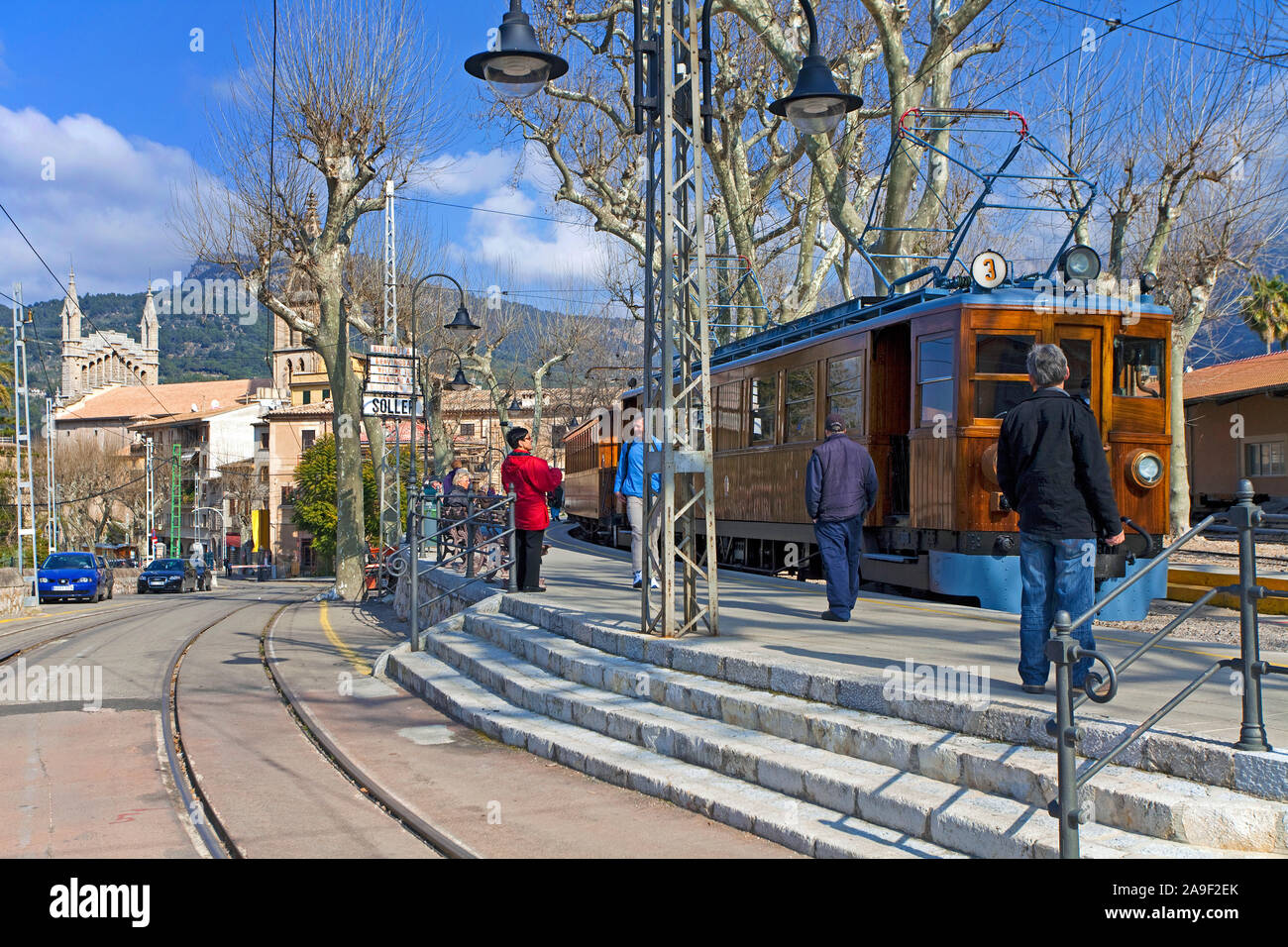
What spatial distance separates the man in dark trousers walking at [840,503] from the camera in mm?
8812

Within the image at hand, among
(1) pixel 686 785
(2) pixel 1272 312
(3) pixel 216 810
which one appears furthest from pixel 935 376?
(2) pixel 1272 312

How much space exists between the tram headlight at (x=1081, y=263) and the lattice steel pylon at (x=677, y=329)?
4.70m

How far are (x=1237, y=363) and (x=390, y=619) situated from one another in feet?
99.9

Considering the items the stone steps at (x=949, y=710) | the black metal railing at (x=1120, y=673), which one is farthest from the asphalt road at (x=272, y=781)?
the black metal railing at (x=1120, y=673)

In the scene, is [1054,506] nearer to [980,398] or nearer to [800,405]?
[980,398]

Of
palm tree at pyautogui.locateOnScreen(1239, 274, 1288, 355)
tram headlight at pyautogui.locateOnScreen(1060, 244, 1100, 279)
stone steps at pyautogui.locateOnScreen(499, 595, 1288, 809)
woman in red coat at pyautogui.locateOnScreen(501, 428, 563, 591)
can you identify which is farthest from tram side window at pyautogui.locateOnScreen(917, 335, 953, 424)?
palm tree at pyautogui.locateOnScreen(1239, 274, 1288, 355)

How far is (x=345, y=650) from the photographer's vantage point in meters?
14.4

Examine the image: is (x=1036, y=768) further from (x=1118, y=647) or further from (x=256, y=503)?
(x=256, y=503)

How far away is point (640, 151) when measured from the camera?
25359 mm

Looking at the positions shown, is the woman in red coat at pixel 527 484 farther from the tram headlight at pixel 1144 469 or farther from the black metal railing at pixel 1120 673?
the black metal railing at pixel 1120 673

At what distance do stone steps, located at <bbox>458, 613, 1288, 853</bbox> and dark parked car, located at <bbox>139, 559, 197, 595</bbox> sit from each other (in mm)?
38715

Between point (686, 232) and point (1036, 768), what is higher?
point (686, 232)
